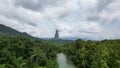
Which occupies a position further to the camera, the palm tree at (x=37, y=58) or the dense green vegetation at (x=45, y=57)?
the palm tree at (x=37, y=58)

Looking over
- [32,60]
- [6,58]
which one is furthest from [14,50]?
[6,58]

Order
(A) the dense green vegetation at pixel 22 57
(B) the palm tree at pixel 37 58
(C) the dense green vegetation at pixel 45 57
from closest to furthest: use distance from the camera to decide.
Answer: (C) the dense green vegetation at pixel 45 57 < (A) the dense green vegetation at pixel 22 57 < (B) the palm tree at pixel 37 58

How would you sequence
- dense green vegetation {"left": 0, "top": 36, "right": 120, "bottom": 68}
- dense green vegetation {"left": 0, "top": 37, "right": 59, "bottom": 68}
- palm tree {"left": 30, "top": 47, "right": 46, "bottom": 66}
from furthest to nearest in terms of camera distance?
palm tree {"left": 30, "top": 47, "right": 46, "bottom": 66}, dense green vegetation {"left": 0, "top": 37, "right": 59, "bottom": 68}, dense green vegetation {"left": 0, "top": 36, "right": 120, "bottom": 68}

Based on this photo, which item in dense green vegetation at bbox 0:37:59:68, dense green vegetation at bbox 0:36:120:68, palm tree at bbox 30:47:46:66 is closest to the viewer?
dense green vegetation at bbox 0:36:120:68

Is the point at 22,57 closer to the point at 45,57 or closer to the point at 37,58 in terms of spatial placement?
the point at 37,58

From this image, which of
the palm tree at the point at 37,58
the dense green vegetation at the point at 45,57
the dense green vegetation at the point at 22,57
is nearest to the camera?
the dense green vegetation at the point at 45,57

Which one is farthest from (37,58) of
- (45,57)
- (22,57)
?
(22,57)

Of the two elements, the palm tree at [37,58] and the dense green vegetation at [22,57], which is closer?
the dense green vegetation at [22,57]

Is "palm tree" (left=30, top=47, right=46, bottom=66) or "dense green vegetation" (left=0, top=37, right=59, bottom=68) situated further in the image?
"palm tree" (left=30, top=47, right=46, bottom=66)

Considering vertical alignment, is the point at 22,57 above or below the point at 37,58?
above

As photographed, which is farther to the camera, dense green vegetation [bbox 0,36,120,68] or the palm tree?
the palm tree

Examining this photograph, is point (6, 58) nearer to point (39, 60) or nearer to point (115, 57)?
point (39, 60)
